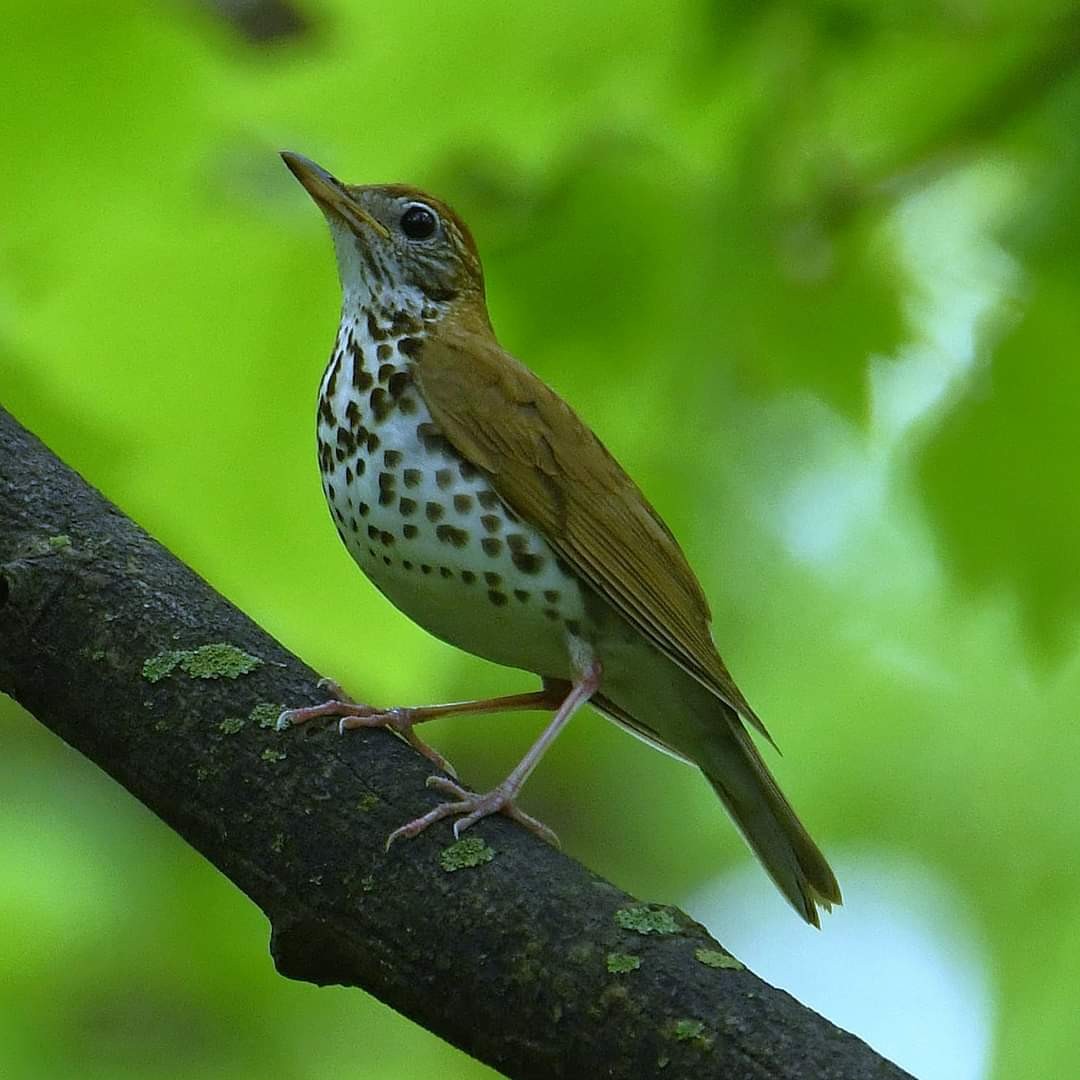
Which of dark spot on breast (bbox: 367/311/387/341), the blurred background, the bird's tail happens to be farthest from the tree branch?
the bird's tail

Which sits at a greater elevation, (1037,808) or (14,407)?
(1037,808)

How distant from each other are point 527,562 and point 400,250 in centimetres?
110

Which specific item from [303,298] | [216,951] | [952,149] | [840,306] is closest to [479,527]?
[303,298]

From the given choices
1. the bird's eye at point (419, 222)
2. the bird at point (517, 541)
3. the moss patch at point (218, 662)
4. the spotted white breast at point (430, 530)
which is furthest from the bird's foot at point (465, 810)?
the bird's eye at point (419, 222)

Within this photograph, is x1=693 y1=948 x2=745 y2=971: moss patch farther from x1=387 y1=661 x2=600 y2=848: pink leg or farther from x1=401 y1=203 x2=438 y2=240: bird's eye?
x1=401 y1=203 x2=438 y2=240: bird's eye

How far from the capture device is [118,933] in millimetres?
4559

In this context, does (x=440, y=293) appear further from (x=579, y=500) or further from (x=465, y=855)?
(x=465, y=855)

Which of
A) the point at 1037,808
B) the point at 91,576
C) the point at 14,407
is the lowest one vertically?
the point at 91,576

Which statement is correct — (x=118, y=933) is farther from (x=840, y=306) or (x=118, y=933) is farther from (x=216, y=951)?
(x=840, y=306)

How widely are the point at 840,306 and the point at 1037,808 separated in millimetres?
2129

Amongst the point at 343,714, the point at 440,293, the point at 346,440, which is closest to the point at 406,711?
the point at 343,714

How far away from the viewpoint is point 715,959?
2.46 meters

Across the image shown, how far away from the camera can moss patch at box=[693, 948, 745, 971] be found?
8.02 feet

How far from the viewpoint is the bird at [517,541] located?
3.75 metres
